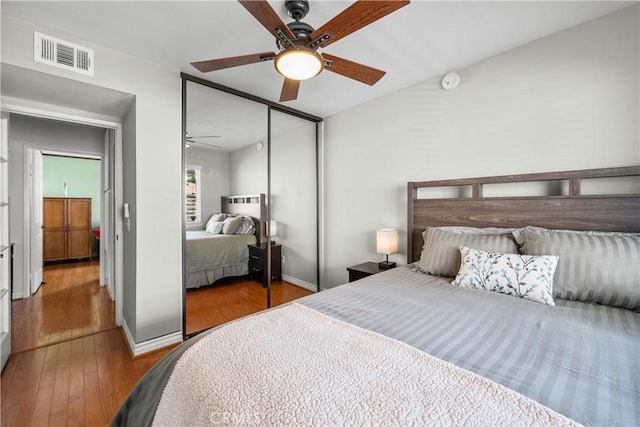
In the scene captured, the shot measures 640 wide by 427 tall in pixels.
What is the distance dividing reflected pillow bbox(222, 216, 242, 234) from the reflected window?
1.09ft

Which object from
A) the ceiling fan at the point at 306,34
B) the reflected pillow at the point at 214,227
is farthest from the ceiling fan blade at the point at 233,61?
the reflected pillow at the point at 214,227

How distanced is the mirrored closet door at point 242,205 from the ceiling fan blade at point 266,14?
4.55 feet

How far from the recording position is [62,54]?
71.1 inches

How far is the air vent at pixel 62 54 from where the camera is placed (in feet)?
5.69

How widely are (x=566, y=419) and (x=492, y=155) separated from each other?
207 centimetres

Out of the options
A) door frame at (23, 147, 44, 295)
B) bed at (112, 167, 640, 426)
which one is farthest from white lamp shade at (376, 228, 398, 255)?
door frame at (23, 147, 44, 295)

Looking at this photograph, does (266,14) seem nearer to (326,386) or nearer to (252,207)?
(326,386)

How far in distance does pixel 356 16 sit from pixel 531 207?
183cm

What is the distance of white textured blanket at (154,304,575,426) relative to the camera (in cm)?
62

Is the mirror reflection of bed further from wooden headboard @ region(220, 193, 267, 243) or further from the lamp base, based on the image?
the lamp base

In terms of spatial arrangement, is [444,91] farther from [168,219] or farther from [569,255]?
[168,219]

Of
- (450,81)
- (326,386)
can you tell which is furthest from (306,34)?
(326,386)

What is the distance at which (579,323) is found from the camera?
114 centimetres

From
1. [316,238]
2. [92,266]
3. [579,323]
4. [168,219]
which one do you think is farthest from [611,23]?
[92,266]
